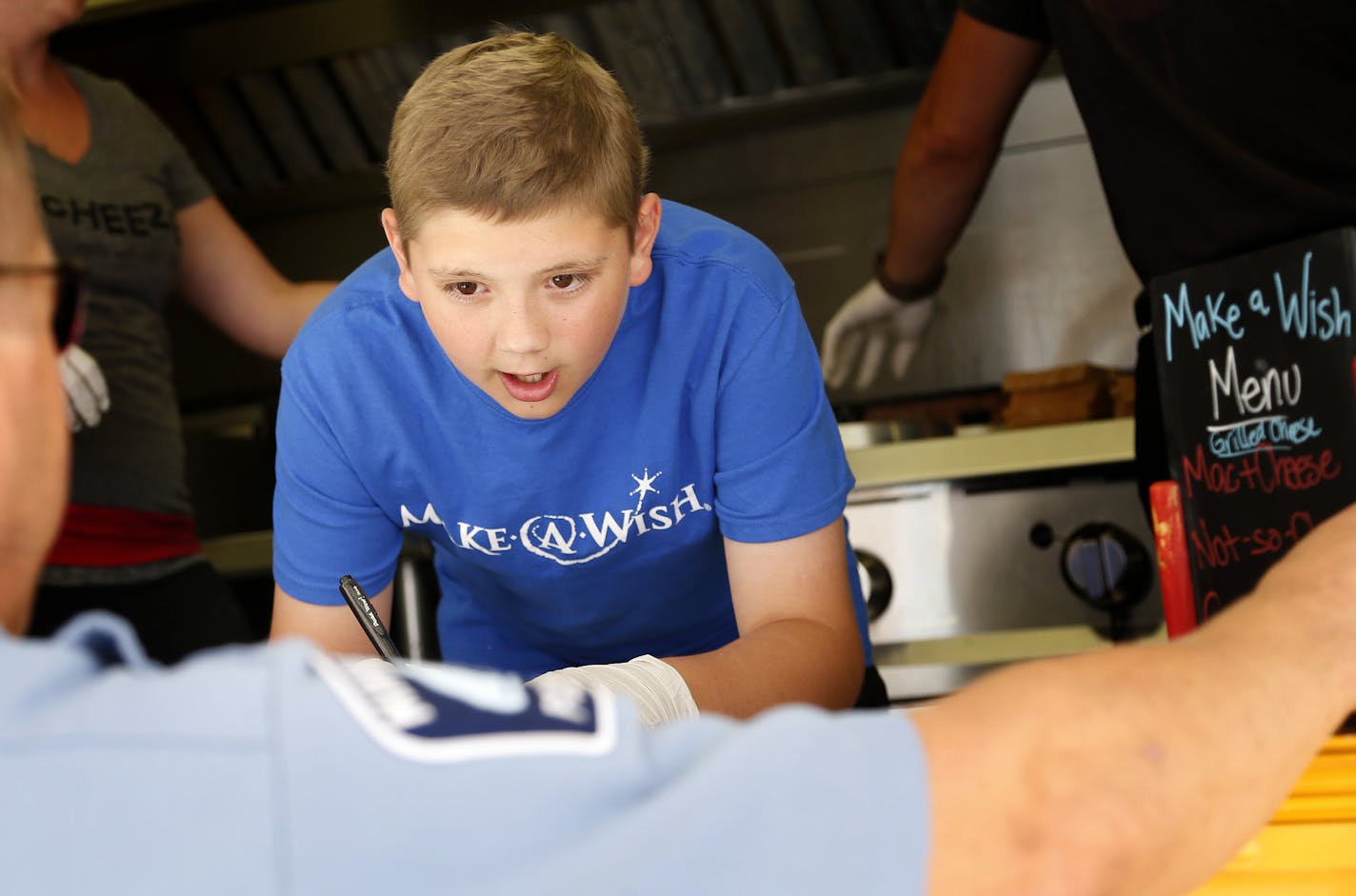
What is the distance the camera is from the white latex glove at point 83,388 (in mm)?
1474

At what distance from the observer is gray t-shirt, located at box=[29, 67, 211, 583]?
1635 millimetres

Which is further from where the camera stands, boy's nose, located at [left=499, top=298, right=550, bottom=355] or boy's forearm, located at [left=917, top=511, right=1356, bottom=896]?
boy's nose, located at [left=499, top=298, right=550, bottom=355]

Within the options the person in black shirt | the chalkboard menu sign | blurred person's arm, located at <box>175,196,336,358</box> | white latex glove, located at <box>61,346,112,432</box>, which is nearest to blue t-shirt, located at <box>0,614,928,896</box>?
the chalkboard menu sign

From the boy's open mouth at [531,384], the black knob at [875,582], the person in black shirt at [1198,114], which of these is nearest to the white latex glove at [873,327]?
the black knob at [875,582]

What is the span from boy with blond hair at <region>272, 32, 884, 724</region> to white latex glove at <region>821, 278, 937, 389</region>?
28.0 inches

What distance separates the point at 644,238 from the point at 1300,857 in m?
0.72

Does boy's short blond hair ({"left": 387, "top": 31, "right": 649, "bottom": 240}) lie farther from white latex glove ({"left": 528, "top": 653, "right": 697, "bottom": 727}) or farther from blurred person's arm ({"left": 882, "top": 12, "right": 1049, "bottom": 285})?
blurred person's arm ({"left": 882, "top": 12, "right": 1049, "bottom": 285})

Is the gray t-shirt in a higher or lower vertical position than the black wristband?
higher

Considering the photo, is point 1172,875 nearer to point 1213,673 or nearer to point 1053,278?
point 1213,673

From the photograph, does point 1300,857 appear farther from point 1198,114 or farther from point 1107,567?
point 1107,567

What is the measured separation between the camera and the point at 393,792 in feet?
1.47

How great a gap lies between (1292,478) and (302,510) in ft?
2.98

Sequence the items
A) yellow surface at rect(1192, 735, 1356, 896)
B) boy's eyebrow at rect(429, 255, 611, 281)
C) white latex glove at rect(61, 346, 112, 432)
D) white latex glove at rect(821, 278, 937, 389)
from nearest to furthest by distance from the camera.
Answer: yellow surface at rect(1192, 735, 1356, 896) → boy's eyebrow at rect(429, 255, 611, 281) → white latex glove at rect(61, 346, 112, 432) → white latex glove at rect(821, 278, 937, 389)

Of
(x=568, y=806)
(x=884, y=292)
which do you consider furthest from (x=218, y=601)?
(x=568, y=806)
